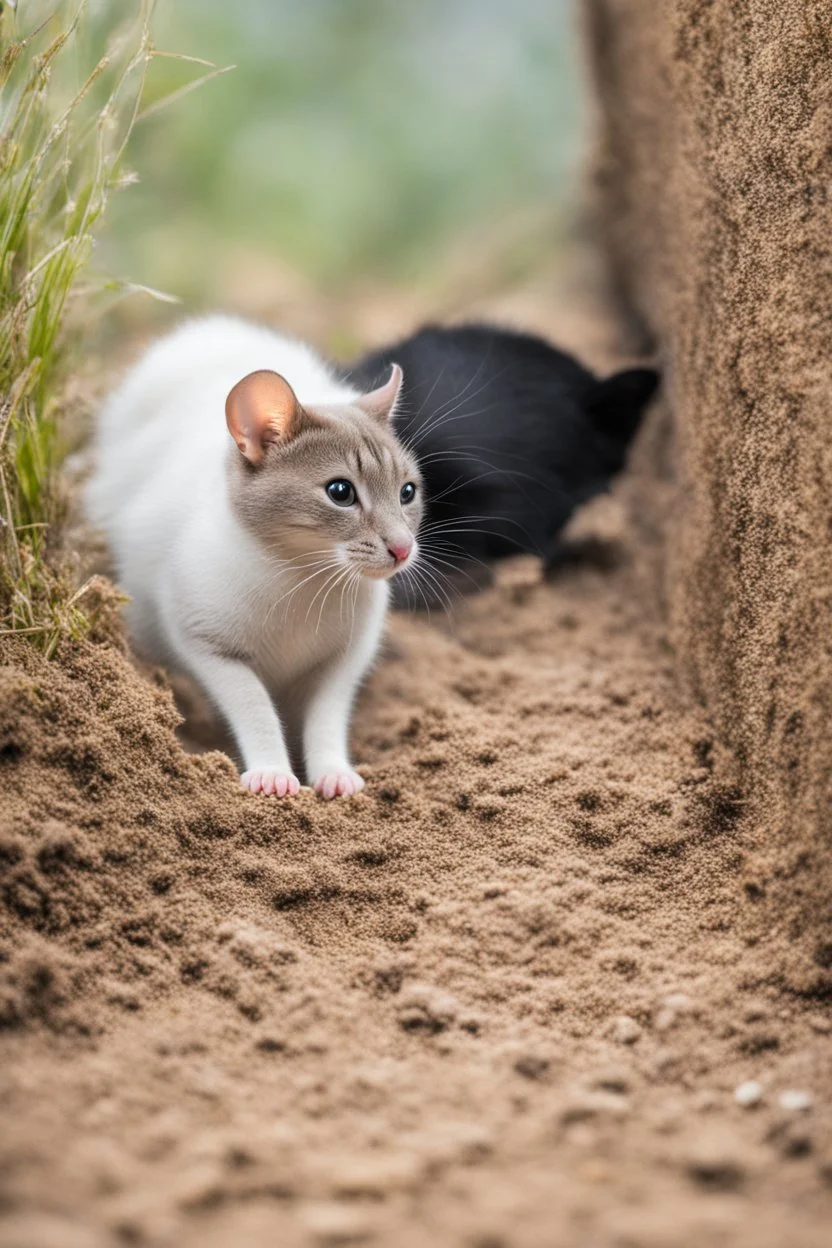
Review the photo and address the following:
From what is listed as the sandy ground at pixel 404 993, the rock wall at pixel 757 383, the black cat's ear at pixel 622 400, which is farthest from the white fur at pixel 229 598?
the black cat's ear at pixel 622 400

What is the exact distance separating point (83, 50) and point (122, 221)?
2.16 m

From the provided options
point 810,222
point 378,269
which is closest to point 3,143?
point 810,222

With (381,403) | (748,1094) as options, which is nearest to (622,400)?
(381,403)

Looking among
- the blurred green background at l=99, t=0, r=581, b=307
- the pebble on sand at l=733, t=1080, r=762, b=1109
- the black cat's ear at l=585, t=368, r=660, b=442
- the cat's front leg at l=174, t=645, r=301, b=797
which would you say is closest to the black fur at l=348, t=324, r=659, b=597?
the black cat's ear at l=585, t=368, r=660, b=442

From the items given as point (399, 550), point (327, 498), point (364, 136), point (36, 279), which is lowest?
point (399, 550)

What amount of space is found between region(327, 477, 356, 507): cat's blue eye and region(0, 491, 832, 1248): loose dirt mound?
1.57 feet

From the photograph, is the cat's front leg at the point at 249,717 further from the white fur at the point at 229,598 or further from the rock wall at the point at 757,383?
the rock wall at the point at 757,383

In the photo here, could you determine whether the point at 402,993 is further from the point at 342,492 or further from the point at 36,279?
the point at 36,279

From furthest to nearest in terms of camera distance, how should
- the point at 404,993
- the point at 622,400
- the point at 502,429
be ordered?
1. the point at 622,400
2. the point at 502,429
3. the point at 404,993

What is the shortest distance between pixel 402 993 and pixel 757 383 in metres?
1.16

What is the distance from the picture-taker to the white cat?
2.07 meters

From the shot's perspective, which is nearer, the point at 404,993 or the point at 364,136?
the point at 404,993

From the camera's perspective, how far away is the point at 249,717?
214cm

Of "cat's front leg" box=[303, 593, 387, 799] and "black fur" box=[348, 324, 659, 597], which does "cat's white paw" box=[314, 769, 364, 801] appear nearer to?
"cat's front leg" box=[303, 593, 387, 799]
